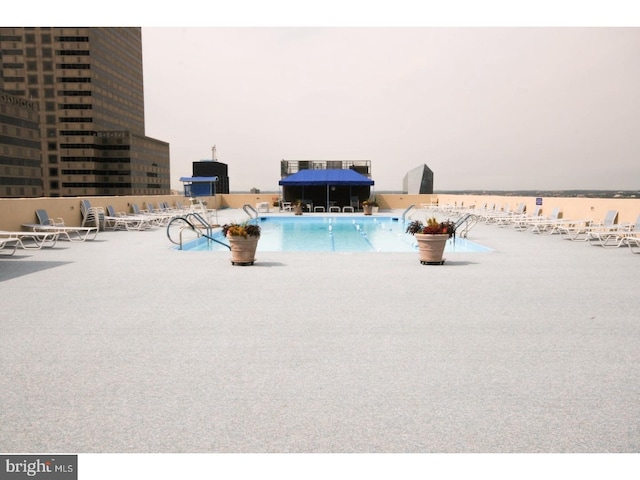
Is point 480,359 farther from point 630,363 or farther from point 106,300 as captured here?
point 106,300

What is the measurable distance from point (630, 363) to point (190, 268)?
22.6 feet

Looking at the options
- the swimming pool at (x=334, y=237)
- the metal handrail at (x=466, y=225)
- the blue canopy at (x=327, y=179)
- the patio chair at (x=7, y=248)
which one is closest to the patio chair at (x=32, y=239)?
the patio chair at (x=7, y=248)

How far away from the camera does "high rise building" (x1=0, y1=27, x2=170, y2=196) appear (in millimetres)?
99188

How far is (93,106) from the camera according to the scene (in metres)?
102

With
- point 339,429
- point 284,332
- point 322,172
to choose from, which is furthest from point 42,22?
point 322,172

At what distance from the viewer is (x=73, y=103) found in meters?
102

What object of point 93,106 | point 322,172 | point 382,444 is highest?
point 93,106

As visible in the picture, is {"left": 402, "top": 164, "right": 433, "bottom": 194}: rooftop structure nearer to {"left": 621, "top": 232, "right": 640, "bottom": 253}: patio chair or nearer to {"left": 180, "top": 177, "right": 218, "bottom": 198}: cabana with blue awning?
{"left": 180, "top": 177, "right": 218, "bottom": 198}: cabana with blue awning

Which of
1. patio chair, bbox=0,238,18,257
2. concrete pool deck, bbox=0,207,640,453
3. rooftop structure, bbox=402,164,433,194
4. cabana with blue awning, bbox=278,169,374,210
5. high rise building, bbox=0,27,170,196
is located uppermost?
high rise building, bbox=0,27,170,196

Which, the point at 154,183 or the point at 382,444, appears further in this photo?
the point at 154,183

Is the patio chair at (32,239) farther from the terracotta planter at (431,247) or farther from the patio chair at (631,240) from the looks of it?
the patio chair at (631,240)

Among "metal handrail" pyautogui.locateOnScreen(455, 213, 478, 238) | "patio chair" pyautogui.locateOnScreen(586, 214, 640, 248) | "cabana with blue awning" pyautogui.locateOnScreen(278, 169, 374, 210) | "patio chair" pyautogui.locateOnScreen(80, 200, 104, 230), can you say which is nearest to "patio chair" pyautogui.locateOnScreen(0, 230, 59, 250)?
"patio chair" pyautogui.locateOnScreen(80, 200, 104, 230)

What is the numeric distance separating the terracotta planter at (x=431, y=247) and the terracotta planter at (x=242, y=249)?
3.10 metres

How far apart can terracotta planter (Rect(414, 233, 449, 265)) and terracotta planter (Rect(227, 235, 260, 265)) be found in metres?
3.10
